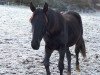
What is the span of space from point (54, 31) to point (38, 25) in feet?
2.54

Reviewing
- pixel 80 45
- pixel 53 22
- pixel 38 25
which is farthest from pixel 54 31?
pixel 80 45

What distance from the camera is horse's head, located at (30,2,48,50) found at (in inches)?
167

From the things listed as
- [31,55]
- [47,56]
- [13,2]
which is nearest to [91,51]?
[31,55]

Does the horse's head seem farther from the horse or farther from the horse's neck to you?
the horse's neck

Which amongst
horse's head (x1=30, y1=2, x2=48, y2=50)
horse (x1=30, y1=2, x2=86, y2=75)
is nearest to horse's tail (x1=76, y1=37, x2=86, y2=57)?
horse (x1=30, y1=2, x2=86, y2=75)

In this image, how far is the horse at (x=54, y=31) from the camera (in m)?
4.31

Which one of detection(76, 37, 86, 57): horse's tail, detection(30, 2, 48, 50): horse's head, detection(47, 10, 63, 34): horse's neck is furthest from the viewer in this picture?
detection(76, 37, 86, 57): horse's tail

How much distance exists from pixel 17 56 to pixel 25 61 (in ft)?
2.06

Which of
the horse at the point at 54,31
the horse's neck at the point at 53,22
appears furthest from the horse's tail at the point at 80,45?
the horse's neck at the point at 53,22

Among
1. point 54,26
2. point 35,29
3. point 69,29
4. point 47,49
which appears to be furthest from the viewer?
point 69,29

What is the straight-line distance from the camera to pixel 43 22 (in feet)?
14.3

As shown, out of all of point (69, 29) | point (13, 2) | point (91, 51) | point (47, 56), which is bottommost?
point (13, 2)

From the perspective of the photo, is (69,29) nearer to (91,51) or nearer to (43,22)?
(43,22)

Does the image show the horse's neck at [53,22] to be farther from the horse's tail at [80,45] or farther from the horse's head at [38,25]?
the horse's tail at [80,45]
